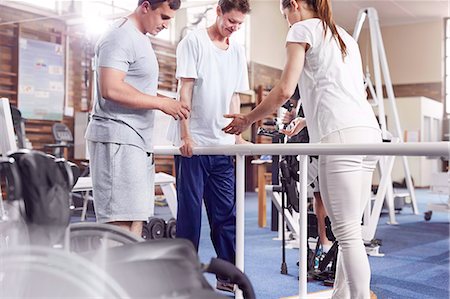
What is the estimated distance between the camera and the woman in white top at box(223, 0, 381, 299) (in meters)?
1.59

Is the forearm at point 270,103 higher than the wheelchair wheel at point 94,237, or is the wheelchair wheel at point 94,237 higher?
the forearm at point 270,103

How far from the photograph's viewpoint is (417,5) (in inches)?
460

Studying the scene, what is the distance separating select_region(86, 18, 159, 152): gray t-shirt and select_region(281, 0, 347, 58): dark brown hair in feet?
1.61

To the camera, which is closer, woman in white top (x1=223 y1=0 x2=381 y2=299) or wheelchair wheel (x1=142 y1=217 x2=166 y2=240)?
woman in white top (x1=223 y1=0 x2=381 y2=299)

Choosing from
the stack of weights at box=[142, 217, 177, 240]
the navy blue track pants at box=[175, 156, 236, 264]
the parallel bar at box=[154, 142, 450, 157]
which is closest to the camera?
the parallel bar at box=[154, 142, 450, 157]

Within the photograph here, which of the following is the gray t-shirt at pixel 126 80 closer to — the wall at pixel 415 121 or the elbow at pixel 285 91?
the elbow at pixel 285 91

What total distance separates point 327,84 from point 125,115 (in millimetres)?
629

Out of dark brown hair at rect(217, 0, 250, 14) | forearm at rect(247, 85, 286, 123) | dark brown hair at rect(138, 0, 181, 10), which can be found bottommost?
forearm at rect(247, 85, 286, 123)

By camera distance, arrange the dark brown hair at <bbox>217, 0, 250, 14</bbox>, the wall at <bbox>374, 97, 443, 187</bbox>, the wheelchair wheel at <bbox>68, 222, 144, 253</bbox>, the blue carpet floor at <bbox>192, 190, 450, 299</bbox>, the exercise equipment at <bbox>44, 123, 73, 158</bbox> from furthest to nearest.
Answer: the wall at <bbox>374, 97, 443, 187</bbox> < the exercise equipment at <bbox>44, 123, 73, 158</bbox> < the blue carpet floor at <bbox>192, 190, 450, 299</bbox> < the dark brown hair at <bbox>217, 0, 250, 14</bbox> < the wheelchair wheel at <bbox>68, 222, 144, 253</bbox>

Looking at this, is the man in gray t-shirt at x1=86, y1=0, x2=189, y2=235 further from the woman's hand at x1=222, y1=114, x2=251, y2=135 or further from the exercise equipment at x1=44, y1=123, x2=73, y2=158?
the exercise equipment at x1=44, y1=123, x2=73, y2=158

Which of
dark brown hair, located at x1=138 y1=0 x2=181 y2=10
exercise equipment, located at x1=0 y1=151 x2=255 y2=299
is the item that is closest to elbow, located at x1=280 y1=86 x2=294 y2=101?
dark brown hair, located at x1=138 y1=0 x2=181 y2=10

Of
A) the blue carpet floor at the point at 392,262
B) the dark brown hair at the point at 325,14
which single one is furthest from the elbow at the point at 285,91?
the blue carpet floor at the point at 392,262

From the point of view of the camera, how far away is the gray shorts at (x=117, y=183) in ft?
5.34

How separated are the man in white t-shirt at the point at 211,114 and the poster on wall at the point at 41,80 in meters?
5.91
